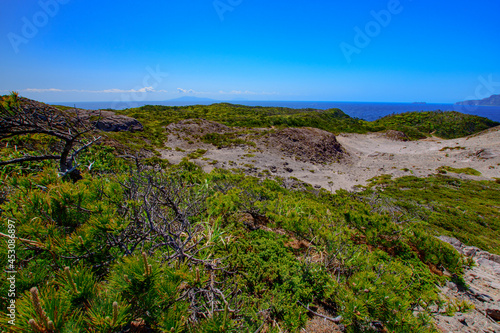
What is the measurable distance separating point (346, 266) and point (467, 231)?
31.7ft

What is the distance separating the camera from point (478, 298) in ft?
11.0

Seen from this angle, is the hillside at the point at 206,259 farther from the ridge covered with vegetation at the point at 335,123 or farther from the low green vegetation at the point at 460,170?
the ridge covered with vegetation at the point at 335,123

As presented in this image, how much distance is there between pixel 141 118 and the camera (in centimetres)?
3122

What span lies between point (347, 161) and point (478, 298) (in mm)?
21129

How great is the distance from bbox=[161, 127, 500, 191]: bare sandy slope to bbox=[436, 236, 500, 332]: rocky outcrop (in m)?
10.4

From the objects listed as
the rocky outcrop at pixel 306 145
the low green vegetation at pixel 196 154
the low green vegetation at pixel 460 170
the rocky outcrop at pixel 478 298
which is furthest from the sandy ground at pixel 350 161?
the rocky outcrop at pixel 478 298

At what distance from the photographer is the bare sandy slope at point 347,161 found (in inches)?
669

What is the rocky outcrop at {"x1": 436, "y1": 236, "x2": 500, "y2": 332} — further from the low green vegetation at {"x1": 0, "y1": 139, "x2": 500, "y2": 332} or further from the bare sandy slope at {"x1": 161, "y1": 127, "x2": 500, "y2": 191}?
the bare sandy slope at {"x1": 161, "y1": 127, "x2": 500, "y2": 191}

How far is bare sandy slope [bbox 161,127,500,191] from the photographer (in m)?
17.0

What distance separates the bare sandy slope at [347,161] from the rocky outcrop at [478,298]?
34.1 feet

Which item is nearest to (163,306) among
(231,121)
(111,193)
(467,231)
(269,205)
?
(111,193)

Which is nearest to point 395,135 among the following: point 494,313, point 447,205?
point 447,205

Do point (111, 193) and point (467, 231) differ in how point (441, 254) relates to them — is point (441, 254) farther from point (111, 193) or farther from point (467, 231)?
point (467, 231)

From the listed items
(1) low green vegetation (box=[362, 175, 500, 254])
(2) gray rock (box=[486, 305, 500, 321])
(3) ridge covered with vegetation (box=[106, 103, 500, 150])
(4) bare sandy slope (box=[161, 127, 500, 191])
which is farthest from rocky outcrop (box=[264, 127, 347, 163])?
(2) gray rock (box=[486, 305, 500, 321])
